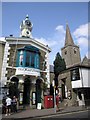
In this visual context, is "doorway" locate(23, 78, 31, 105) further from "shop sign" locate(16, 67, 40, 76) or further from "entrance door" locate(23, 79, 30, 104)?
"shop sign" locate(16, 67, 40, 76)

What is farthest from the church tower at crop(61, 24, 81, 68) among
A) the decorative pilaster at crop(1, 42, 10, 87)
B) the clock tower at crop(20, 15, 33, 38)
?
the decorative pilaster at crop(1, 42, 10, 87)

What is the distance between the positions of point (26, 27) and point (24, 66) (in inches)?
257

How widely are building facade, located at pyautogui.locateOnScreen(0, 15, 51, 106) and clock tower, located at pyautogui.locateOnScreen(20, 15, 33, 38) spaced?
1.76 m

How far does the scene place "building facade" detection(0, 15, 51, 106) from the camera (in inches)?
776

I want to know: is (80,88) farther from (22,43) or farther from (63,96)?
(22,43)

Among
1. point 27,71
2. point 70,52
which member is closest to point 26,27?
point 27,71

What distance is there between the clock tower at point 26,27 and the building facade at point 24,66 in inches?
69.4

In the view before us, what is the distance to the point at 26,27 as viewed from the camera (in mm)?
24000

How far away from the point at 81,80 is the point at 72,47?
136ft

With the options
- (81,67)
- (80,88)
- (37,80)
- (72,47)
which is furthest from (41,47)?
(72,47)

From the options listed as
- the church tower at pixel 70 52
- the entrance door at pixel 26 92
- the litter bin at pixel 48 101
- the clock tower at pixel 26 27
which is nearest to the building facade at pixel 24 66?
the entrance door at pixel 26 92

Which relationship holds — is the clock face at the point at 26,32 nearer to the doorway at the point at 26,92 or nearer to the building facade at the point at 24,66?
the building facade at the point at 24,66

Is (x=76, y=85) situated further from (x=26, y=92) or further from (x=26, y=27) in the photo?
(x=26, y=27)

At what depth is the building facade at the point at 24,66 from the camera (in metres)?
19.7
